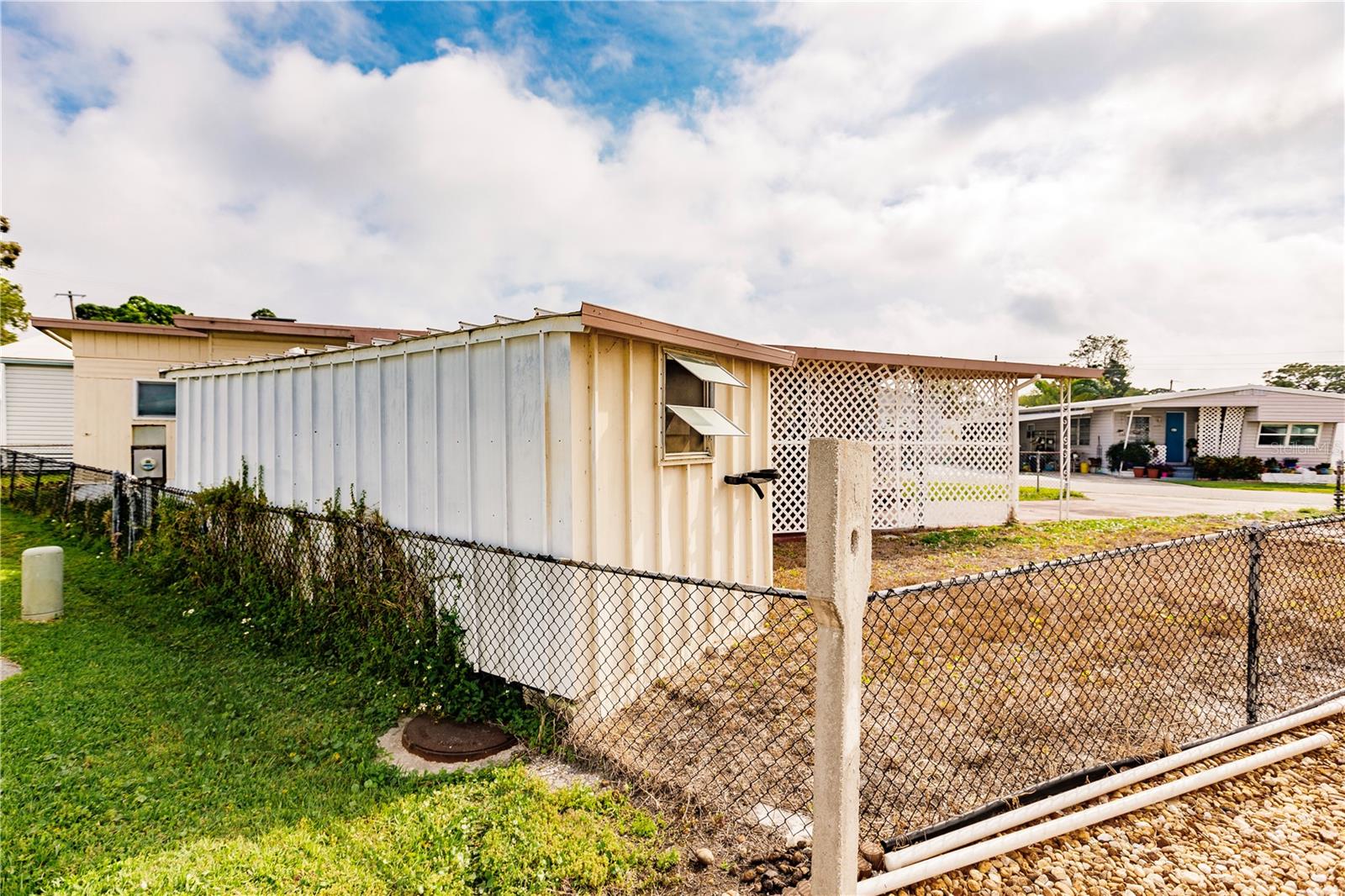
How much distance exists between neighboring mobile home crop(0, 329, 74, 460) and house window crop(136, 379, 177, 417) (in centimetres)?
632

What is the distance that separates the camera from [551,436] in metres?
3.52

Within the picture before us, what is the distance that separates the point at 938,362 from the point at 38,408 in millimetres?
20604

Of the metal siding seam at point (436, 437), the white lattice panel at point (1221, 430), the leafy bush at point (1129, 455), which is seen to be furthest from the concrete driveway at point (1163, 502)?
the metal siding seam at point (436, 437)

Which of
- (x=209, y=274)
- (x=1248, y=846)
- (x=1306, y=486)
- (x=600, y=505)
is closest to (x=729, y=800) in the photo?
(x=600, y=505)

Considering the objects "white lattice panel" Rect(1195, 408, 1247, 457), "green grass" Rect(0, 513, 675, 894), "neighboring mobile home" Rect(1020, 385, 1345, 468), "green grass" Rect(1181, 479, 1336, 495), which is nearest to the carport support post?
"green grass" Rect(0, 513, 675, 894)

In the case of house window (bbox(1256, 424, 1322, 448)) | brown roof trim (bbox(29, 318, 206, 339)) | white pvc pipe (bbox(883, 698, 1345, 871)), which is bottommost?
white pvc pipe (bbox(883, 698, 1345, 871))

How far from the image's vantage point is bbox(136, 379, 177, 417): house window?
10172mm

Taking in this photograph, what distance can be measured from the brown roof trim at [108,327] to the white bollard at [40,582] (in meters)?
6.32

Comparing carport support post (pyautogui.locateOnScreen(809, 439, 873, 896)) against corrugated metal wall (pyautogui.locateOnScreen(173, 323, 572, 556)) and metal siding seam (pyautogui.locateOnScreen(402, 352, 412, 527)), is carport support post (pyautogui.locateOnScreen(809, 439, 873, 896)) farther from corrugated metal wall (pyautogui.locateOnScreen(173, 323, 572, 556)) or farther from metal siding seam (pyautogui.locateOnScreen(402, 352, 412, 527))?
metal siding seam (pyautogui.locateOnScreen(402, 352, 412, 527))

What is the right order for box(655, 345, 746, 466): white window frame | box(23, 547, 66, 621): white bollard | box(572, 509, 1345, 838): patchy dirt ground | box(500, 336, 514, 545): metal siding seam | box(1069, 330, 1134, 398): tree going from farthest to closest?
box(1069, 330, 1134, 398): tree < box(23, 547, 66, 621): white bollard < box(655, 345, 746, 466): white window frame < box(500, 336, 514, 545): metal siding seam < box(572, 509, 1345, 838): patchy dirt ground

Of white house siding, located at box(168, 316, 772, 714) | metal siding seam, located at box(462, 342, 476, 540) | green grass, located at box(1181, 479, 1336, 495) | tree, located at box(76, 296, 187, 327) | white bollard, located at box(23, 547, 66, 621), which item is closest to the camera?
white house siding, located at box(168, 316, 772, 714)

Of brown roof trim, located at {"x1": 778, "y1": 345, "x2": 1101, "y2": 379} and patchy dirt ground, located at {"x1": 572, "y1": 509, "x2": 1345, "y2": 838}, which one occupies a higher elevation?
brown roof trim, located at {"x1": 778, "y1": 345, "x2": 1101, "y2": 379}

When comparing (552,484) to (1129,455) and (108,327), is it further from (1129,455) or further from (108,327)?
(1129,455)

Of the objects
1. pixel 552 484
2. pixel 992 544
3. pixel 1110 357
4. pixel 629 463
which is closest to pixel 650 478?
pixel 629 463
